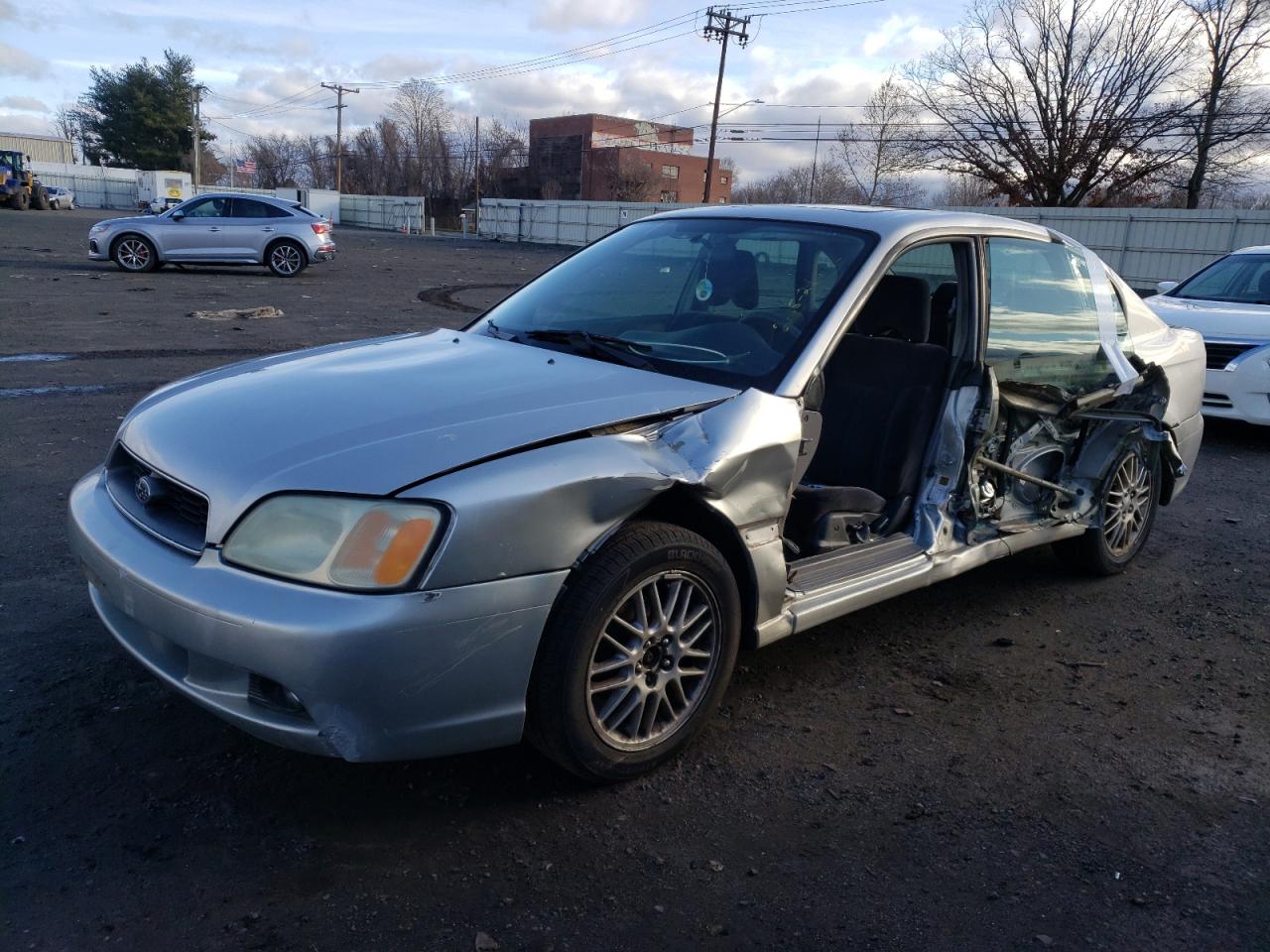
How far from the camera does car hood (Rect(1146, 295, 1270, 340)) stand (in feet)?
26.8

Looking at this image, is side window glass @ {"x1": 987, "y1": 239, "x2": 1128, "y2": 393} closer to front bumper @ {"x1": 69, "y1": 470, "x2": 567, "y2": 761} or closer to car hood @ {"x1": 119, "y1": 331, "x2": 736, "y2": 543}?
car hood @ {"x1": 119, "y1": 331, "x2": 736, "y2": 543}

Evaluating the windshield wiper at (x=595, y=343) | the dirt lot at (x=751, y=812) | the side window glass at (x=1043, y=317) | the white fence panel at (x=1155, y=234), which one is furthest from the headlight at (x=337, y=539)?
the white fence panel at (x=1155, y=234)

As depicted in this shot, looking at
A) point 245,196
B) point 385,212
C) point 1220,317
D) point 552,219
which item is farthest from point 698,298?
point 385,212

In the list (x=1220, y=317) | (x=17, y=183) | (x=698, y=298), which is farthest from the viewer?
(x=17, y=183)

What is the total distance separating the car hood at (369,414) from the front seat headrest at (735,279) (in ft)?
1.99

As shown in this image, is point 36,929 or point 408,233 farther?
point 408,233

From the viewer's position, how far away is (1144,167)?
125ft

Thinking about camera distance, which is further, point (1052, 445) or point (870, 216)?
point (1052, 445)

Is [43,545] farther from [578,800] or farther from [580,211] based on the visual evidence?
[580,211]

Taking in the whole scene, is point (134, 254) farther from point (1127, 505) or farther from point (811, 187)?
point (811, 187)

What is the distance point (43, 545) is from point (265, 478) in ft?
8.89

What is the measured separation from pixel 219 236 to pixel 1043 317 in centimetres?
1848

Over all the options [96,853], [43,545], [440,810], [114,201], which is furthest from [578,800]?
[114,201]

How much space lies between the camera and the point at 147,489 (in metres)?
2.79
